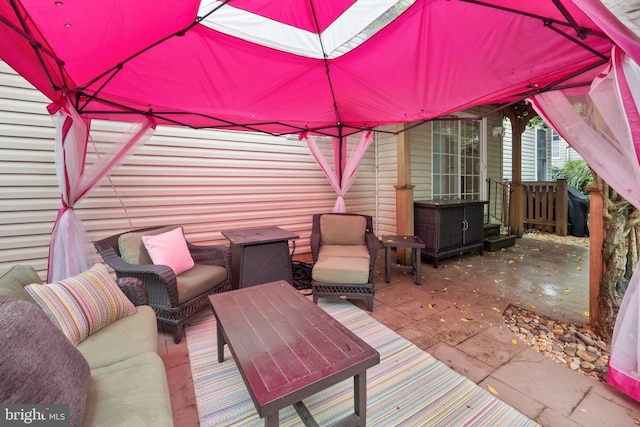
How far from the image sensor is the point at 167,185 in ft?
12.2

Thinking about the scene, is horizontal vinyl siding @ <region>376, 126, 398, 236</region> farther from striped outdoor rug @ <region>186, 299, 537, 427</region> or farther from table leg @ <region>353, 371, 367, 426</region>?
table leg @ <region>353, 371, 367, 426</region>

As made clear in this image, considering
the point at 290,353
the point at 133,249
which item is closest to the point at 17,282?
the point at 133,249

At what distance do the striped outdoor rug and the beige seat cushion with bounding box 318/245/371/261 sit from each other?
4.10 ft

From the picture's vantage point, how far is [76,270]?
7.61 ft

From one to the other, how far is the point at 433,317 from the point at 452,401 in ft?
3.74

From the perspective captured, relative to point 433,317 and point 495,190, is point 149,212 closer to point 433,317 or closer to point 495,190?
point 433,317

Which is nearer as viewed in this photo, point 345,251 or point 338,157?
point 345,251

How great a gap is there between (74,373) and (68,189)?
2.01 m

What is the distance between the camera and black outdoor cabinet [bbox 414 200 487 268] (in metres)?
4.38

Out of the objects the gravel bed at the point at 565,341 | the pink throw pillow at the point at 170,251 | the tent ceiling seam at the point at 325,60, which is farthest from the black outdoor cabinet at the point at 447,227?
the pink throw pillow at the point at 170,251

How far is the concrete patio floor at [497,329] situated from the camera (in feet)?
5.40

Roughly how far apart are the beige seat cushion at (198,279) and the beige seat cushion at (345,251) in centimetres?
123

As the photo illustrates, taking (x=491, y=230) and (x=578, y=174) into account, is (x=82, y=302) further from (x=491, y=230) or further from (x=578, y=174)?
(x=578, y=174)

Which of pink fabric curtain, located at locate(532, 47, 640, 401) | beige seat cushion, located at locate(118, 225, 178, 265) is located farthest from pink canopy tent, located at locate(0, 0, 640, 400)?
beige seat cushion, located at locate(118, 225, 178, 265)
